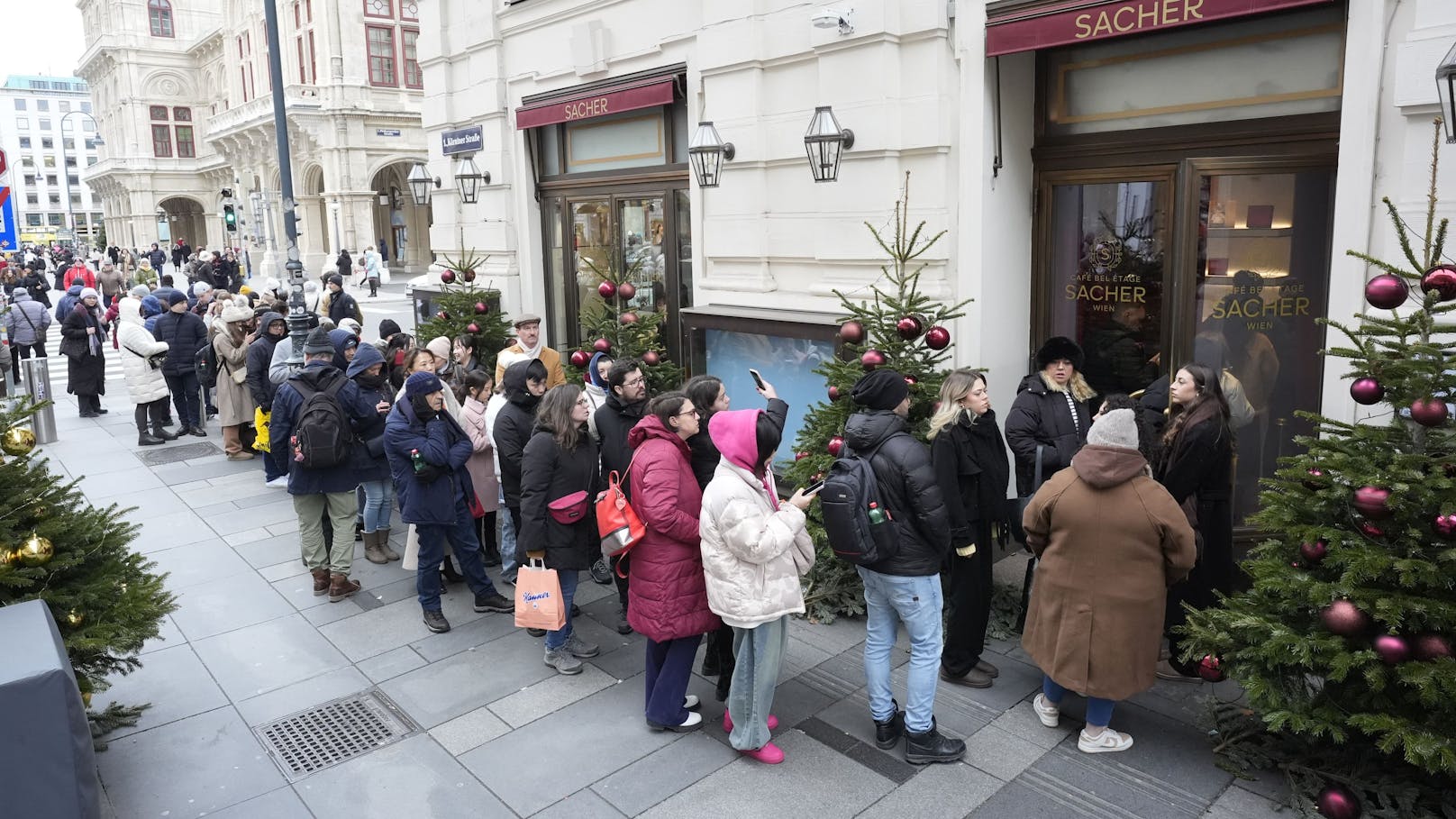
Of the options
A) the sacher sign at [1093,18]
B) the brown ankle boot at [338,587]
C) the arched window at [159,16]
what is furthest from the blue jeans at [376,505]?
the arched window at [159,16]

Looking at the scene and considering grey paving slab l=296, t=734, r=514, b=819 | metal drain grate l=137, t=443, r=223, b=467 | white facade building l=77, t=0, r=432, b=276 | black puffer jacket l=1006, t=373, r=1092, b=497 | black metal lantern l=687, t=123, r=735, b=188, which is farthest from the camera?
white facade building l=77, t=0, r=432, b=276

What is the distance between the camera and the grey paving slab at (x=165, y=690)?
570 centimetres

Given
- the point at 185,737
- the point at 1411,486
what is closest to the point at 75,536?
the point at 185,737

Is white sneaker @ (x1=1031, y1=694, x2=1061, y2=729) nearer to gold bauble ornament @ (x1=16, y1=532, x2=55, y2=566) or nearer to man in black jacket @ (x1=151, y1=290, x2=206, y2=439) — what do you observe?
gold bauble ornament @ (x1=16, y1=532, x2=55, y2=566)

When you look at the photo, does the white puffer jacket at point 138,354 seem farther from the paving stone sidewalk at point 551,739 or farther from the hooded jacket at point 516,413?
the hooded jacket at point 516,413

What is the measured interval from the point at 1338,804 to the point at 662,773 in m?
3.02

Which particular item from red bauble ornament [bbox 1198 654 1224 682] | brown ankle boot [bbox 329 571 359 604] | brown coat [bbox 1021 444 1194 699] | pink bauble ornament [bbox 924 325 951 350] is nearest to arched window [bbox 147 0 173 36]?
brown ankle boot [bbox 329 571 359 604]

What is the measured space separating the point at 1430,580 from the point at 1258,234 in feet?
11.7

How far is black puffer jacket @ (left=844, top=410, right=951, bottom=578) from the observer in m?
4.62

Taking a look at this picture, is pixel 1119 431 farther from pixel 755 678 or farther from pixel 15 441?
pixel 15 441

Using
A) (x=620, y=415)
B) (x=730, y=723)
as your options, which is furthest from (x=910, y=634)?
(x=620, y=415)

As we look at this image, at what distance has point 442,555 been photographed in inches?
273

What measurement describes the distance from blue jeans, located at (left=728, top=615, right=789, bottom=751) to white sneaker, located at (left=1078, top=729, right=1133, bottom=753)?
1627 mm

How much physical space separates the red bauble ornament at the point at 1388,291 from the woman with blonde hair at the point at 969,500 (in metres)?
1.86
